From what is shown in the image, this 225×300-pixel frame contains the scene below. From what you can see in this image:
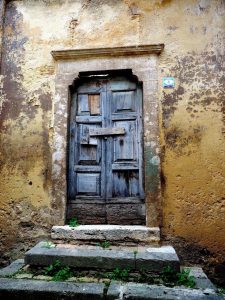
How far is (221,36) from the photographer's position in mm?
3787

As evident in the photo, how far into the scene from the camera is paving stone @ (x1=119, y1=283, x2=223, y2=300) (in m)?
2.39

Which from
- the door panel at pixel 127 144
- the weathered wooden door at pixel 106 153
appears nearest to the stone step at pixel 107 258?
the weathered wooden door at pixel 106 153

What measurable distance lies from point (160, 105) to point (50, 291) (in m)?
2.60

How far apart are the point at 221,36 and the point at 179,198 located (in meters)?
2.30

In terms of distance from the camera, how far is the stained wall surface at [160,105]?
11.5 ft

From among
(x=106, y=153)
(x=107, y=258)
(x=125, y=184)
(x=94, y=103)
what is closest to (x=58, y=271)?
(x=107, y=258)

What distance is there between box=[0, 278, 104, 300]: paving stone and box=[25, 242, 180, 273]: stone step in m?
0.34

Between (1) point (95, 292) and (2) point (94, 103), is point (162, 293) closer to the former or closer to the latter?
(1) point (95, 292)

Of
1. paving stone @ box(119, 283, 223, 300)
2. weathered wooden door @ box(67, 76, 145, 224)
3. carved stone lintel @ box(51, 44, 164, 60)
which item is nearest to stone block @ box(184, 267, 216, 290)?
paving stone @ box(119, 283, 223, 300)

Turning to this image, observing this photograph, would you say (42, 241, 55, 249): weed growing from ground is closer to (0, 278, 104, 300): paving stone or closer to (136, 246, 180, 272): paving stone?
(0, 278, 104, 300): paving stone

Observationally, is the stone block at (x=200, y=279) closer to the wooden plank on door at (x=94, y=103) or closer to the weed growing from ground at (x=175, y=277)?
the weed growing from ground at (x=175, y=277)

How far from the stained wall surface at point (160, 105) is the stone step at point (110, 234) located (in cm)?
19

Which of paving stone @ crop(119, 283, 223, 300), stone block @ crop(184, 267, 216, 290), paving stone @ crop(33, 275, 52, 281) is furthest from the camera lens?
paving stone @ crop(33, 275, 52, 281)

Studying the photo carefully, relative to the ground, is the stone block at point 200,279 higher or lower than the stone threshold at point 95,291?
lower
